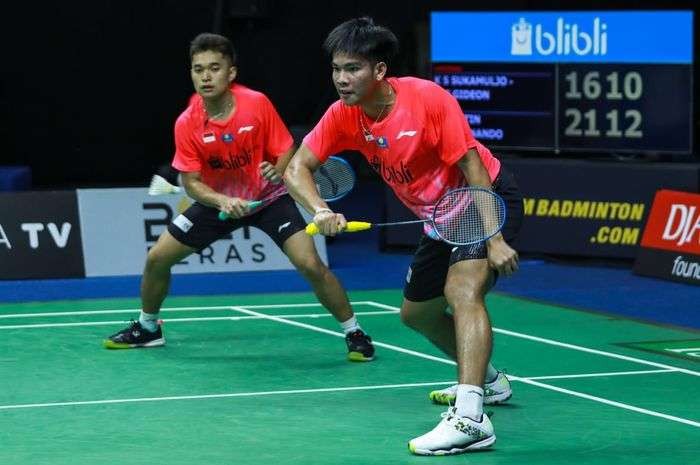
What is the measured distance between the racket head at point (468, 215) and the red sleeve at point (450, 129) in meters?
0.18

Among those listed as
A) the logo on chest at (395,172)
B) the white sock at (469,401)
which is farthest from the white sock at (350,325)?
the white sock at (469,401)

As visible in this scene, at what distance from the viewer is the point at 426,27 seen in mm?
17781

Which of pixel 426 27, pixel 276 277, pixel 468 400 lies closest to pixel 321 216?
pixel 468 400

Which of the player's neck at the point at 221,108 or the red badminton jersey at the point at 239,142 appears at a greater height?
the player's neck at the point at 221,108

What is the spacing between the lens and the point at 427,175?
6.96 m

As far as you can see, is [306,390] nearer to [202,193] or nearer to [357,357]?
[357,357]

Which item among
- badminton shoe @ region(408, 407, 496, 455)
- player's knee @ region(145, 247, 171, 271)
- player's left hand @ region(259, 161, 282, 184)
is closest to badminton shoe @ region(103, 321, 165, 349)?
player's knee @ region(145, 247, 171, 271)

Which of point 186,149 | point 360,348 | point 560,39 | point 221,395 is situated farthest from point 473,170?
point 560,39

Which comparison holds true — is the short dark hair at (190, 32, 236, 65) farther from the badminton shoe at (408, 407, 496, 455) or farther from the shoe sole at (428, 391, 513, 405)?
the badminton shoe at (408, 407, 496, 455)

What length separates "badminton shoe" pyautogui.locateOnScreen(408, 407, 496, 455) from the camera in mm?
6453

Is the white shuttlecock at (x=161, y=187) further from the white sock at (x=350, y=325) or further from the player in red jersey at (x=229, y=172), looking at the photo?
the white sock at (x=350, y=325)

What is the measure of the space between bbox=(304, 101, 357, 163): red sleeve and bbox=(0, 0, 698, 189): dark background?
10.2 metres

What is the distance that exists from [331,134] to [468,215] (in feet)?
2.86

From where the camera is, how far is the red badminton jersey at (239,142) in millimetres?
9086
